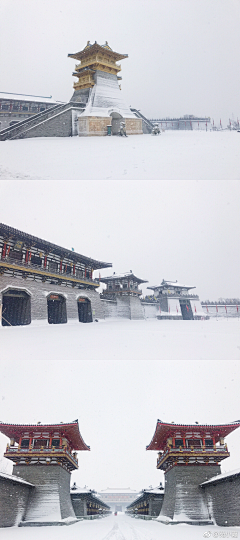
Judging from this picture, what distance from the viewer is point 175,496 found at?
9406 mm

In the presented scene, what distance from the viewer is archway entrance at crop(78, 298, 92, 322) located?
1516 centimetres

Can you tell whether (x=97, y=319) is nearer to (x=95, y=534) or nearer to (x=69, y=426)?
(x=69, y=426)

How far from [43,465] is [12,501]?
4.36 feet

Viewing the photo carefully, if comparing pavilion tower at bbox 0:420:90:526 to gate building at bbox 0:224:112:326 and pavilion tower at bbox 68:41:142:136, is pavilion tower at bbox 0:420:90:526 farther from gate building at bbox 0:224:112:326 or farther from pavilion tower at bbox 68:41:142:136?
pavilion tower at bbox 68:41:142:136

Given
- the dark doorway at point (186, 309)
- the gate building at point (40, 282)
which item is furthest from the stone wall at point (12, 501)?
the dark doorway at point (186, 309)

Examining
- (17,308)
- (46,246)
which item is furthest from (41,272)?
(17,308)

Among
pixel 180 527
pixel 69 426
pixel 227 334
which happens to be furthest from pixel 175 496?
pixel 227 334

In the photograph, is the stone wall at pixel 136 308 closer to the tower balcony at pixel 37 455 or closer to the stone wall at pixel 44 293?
the stone wall at pixel 44 293

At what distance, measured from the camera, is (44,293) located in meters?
11.8

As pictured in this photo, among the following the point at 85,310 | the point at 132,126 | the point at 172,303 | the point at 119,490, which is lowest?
the point at 119,490

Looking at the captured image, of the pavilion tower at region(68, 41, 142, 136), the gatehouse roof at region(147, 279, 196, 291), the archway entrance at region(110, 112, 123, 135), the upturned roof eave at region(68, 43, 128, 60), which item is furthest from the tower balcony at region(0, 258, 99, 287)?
the upturned roof eave at region(68, 43, 128, 60)

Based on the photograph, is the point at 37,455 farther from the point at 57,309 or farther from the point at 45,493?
the point at 57,309

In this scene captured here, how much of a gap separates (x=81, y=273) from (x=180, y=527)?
10.6 meters

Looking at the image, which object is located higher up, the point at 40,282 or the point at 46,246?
the point at 46,246
